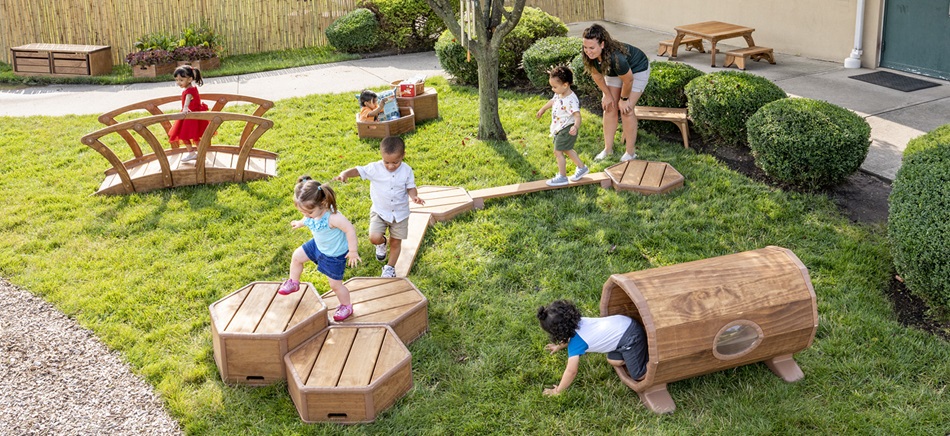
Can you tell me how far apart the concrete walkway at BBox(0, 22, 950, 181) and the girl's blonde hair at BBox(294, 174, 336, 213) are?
19.5 ft

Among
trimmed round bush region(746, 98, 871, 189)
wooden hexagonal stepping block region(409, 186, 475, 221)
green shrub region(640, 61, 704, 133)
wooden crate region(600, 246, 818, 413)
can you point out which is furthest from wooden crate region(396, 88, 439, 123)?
wooden crate region(600, 246, 818, 413)

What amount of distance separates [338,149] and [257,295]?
4.53m

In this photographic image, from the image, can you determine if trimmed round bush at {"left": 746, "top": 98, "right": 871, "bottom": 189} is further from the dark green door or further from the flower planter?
the flower planter

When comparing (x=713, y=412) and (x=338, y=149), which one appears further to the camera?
(x=338, y=149)

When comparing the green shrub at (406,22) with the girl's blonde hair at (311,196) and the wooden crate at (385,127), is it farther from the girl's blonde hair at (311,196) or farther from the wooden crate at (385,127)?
the girl's blonde hair at (311,196)

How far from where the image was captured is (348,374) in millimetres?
5195

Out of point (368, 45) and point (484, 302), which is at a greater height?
point (368, 45)

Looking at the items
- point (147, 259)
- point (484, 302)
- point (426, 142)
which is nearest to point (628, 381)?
point (484, 302)

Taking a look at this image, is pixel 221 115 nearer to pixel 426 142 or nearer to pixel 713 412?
pixel 426 142

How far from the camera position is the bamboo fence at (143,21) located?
649 inches

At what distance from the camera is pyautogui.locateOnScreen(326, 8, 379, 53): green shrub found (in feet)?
54.0

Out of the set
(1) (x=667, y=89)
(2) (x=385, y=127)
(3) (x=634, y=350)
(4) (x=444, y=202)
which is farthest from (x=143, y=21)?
(3) (x=634, y=350)

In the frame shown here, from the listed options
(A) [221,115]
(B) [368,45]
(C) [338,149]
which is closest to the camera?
(A) [221,115]

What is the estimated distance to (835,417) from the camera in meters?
5.06
